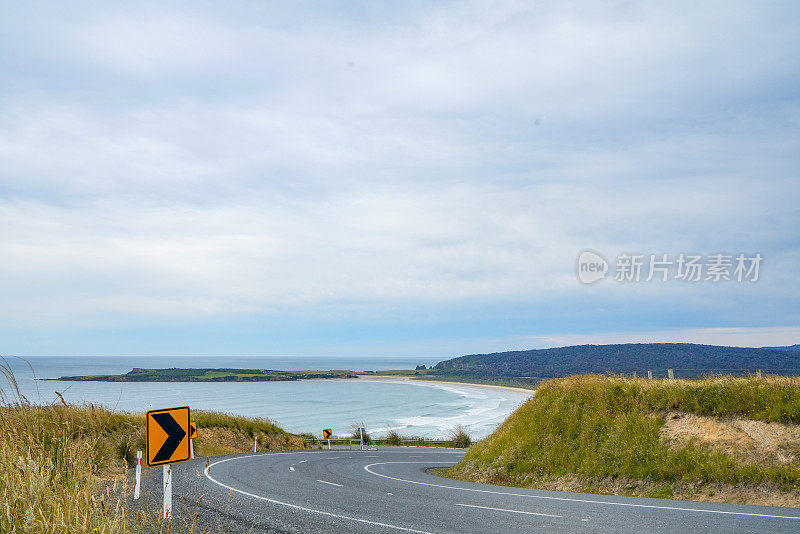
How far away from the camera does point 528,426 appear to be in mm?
19484

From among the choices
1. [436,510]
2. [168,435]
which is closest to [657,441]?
[436,510]

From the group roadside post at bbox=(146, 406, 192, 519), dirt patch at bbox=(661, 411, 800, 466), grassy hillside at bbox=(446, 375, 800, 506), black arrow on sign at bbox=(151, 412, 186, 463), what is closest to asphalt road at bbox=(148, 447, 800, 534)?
roadside post at bbox=(146, 406, 192, 519)

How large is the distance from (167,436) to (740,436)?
14370 mm

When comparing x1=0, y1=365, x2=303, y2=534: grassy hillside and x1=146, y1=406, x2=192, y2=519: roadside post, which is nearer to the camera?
x1=0, y1=365, x2=303, y2=534: grassy hillside

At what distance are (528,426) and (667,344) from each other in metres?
151

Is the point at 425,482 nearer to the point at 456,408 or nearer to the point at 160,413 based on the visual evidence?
the point at 160,413

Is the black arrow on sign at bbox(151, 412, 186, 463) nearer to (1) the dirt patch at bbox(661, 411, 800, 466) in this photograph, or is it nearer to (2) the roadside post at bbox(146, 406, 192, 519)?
(2) the roadside post at bbox(146, 406, 192, 519)

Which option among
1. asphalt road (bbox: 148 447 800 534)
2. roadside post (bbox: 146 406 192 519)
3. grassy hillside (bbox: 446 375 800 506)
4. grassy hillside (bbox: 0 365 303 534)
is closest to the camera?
grassy hillside (bbox: 0 365 303 534)

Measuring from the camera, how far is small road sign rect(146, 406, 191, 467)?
729 centimetres

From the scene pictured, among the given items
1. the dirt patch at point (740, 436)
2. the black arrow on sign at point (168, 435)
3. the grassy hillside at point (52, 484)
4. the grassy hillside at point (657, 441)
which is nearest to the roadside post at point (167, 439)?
the black arrow on sign at point (168, 435)

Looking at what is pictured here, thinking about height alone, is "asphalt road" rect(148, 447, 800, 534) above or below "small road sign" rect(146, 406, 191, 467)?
below

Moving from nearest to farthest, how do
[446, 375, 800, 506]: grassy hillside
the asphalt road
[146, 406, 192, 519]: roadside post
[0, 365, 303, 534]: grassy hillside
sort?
[0, 365, 303, 534]: grassy hillside < [146, 406, 192, 519]: roadside post < the asphalt road < [446, 375, 800, 506]: grassy hillside

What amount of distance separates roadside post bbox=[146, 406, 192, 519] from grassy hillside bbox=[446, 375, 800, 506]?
12057mm

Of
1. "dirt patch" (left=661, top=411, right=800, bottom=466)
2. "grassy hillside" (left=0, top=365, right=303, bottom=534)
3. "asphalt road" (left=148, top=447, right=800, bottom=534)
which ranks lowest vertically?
"asphalt road" (left=148, top=447, right=800, bottom=534)
